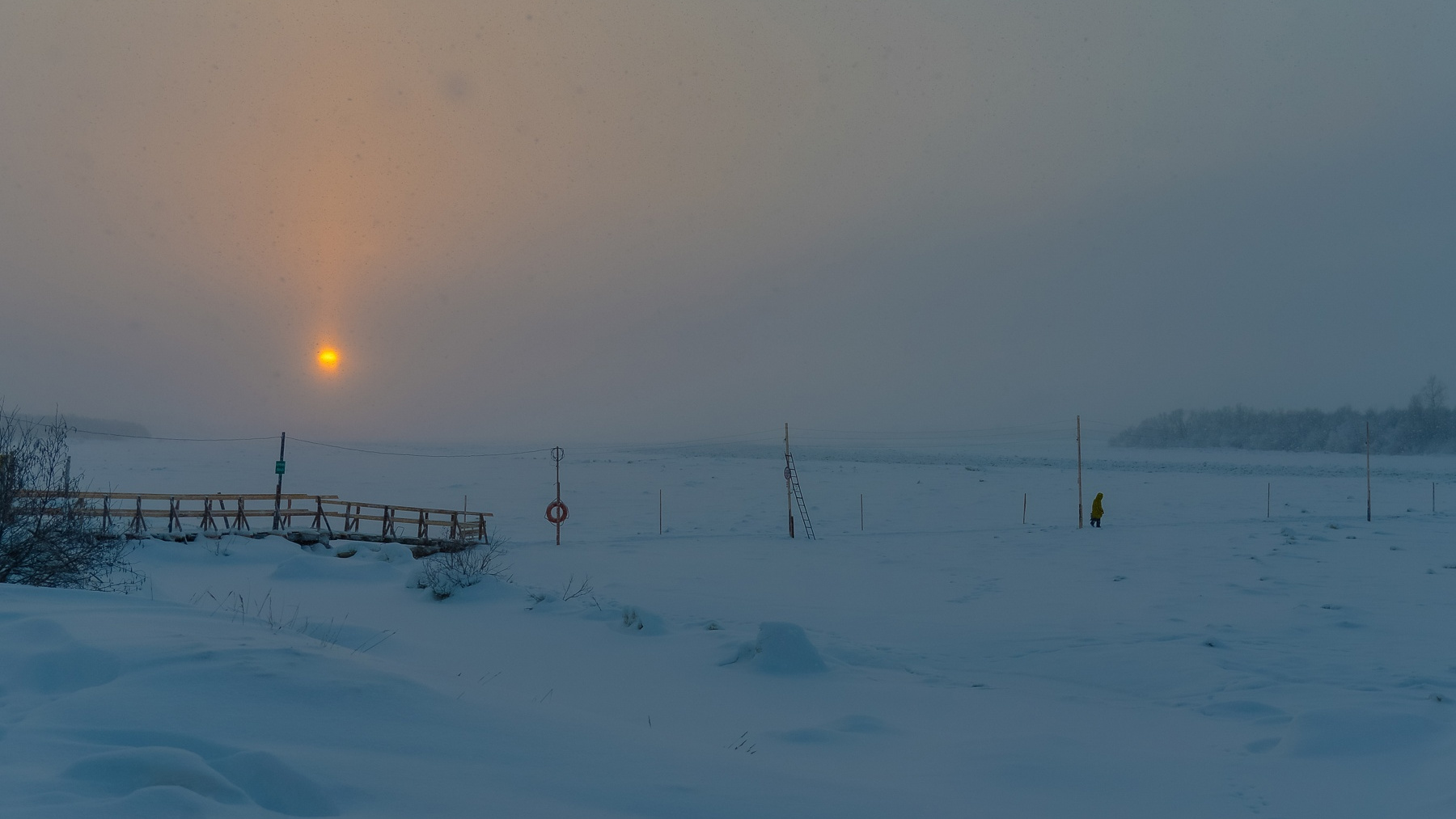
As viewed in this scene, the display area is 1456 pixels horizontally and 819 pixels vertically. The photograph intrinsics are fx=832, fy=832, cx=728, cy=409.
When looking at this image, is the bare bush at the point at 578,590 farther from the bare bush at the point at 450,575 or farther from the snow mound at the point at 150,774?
the snow mound at the point at 150,774

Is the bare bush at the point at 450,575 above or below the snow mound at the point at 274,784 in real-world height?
below

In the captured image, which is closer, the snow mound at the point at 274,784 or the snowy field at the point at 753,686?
the snow mound at the point at 274,784

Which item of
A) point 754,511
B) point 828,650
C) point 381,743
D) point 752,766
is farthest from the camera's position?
point 754,511

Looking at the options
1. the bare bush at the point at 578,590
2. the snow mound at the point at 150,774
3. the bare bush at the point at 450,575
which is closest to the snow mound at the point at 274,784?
the snow mound at the point at 150,774

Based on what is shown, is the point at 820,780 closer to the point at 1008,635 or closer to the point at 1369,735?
the point at 1369,735

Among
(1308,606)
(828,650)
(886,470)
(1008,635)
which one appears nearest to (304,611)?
(828,650)

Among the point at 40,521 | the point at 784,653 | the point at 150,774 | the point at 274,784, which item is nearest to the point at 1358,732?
the point at 784,653

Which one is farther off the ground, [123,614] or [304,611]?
[123,614]

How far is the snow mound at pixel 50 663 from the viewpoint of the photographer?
218 inches

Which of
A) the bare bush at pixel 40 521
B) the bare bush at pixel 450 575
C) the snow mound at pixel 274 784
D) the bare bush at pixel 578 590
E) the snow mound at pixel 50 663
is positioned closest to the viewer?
the snow mound at pixel 274 784

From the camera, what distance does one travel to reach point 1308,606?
16484mm

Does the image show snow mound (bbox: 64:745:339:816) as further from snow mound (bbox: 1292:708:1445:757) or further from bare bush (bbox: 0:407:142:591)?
bare bush (bbox: 0:407:142:591)

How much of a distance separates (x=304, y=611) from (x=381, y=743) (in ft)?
32.6

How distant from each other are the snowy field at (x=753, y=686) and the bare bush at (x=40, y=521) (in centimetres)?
151
